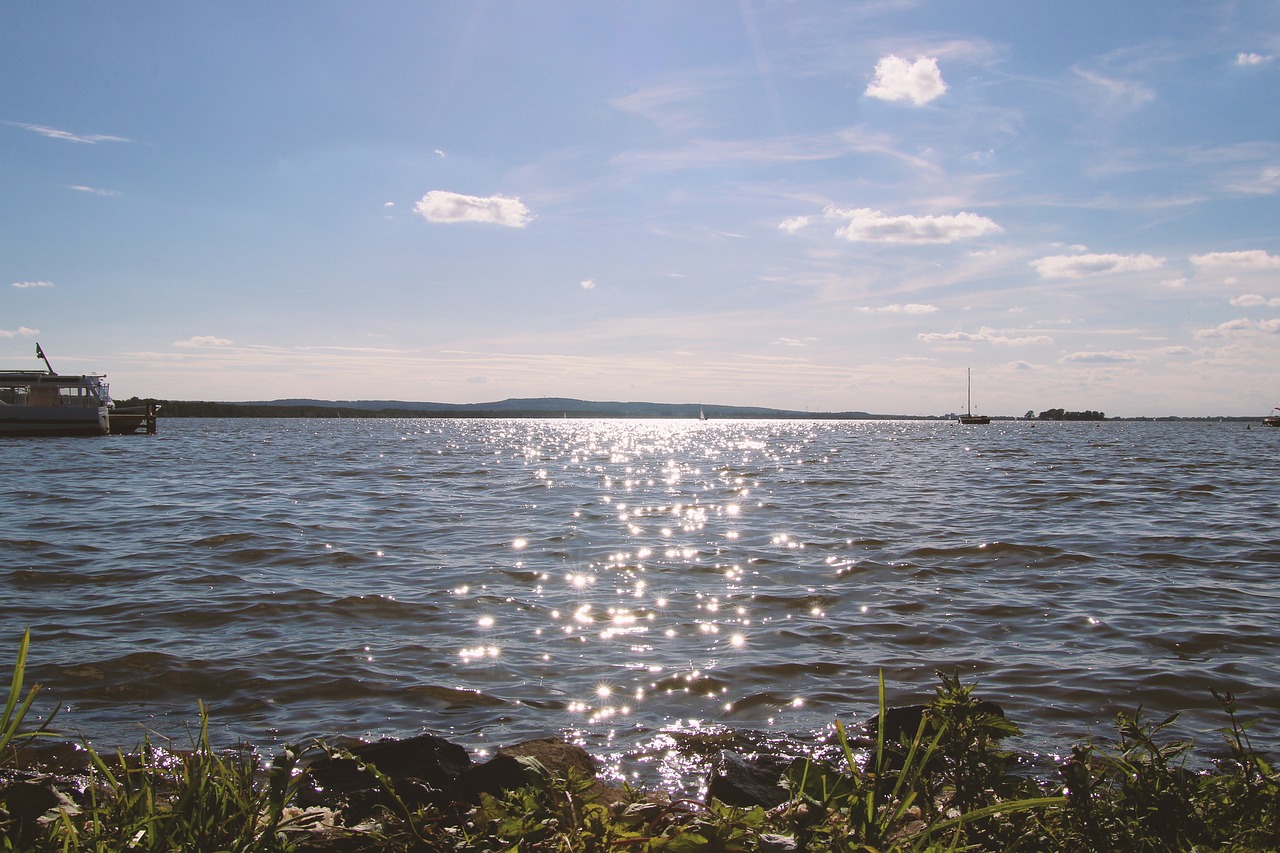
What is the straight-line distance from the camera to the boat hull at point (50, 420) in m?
54.2

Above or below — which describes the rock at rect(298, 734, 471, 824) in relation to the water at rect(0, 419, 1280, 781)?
above

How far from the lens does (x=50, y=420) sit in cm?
5519

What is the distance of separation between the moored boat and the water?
43.2 m

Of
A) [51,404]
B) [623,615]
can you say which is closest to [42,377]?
[51,404]

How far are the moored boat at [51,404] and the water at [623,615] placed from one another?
4316 cm

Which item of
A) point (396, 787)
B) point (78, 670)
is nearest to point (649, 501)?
point (78, 670)

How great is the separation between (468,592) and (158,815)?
7320 millimetres

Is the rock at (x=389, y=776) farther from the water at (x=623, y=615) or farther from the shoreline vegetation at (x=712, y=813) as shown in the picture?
the water at (x=623, y=615)

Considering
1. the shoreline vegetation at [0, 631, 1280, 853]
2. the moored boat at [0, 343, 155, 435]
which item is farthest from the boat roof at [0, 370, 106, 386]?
the shoreline vegetation at [0, 631, 1280, 853]

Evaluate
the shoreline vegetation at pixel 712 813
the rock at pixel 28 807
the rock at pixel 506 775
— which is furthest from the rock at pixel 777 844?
the rock at pixel 28 807

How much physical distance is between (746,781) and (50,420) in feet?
214

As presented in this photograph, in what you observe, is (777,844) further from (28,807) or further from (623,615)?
(623,615)

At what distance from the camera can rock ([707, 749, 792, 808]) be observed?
172 inches

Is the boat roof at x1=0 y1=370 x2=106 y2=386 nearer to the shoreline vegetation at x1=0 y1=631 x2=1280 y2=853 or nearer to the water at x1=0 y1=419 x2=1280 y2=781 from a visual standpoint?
the water at x1=0 y1=419 x2=1280 y2=781
